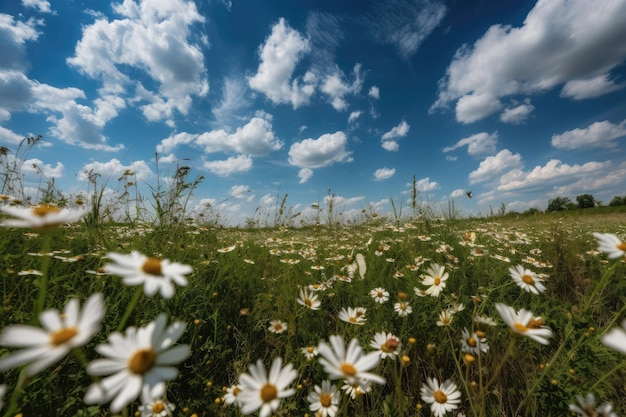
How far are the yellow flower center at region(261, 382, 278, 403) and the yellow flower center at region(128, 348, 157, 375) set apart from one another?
329mm

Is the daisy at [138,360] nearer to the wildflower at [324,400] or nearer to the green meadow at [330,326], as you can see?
the green meadow at [330,326]

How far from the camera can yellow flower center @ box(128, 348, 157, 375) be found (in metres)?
0.60

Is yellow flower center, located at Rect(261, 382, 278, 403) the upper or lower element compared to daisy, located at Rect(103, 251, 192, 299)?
lower

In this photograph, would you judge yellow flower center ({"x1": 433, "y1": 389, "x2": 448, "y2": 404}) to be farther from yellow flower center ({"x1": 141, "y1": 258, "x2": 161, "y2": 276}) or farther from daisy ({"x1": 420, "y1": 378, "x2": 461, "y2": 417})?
yellow flower center ({"x1": 141, "y1": 258, "x2": 161, "y2": 276})

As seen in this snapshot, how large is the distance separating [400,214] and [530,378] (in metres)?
3.20

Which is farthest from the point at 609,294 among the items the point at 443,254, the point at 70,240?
the point at 70,240

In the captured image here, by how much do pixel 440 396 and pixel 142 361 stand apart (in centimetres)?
123

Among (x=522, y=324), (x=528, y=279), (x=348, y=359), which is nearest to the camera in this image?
(x=348, y=359)

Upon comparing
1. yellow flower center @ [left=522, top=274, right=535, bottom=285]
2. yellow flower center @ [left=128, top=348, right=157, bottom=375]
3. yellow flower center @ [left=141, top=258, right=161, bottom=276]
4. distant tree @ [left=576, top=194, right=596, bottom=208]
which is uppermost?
distant tree @ [left=576, top=194, right=596, bottom=208]

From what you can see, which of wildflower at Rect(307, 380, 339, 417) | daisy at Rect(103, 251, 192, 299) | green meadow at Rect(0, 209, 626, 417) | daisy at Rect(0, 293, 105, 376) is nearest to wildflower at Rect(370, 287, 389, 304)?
green meadow at Rect(0, 209, 626, 417)

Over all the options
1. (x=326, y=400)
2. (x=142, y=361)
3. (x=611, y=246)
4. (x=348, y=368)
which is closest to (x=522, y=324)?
(x=611, y=246)

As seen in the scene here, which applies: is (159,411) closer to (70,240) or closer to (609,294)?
(70,240)

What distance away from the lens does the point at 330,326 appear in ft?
6.98

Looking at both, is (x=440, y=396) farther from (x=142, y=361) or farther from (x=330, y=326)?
(x=142, y=361)
